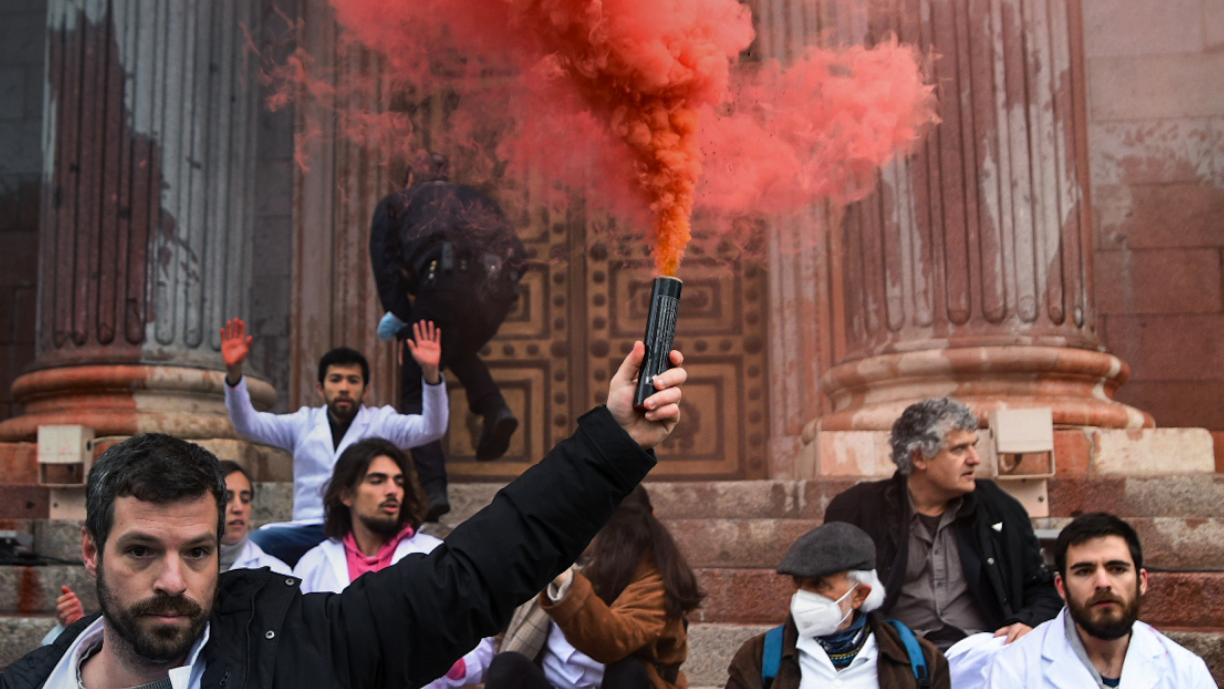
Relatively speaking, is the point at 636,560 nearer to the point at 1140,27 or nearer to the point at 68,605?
the point at 68,605

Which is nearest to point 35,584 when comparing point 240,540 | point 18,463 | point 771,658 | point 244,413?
point 244,413

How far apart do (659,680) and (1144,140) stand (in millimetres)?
7430

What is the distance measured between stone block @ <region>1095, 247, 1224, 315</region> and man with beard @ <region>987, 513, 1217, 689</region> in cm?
633

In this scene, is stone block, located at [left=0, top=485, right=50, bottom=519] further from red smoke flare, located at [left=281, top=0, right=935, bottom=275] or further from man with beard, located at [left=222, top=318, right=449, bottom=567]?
red smoke flare, located at [left=281, top=0, right=935, bottom=275]

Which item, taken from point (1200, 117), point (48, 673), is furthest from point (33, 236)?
point (48, 673)

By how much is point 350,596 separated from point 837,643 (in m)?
2.64

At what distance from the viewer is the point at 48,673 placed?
8.57ft

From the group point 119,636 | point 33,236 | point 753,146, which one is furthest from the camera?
point 33,236

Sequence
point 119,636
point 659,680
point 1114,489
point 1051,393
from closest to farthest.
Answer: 1. point 119,636
2. point 659,680
3. point 1114,489
4. point 1051,393

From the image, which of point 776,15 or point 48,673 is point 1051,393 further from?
point 48,673

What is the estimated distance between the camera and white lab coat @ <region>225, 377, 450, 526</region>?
7176 millimetres

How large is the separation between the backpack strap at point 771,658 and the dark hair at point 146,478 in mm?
2613

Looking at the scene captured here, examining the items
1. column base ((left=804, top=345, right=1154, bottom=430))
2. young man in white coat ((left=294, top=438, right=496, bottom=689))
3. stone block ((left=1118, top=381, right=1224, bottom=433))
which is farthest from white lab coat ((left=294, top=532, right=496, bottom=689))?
stone block ((left=1118, top=381, right=1224, bottom=433))

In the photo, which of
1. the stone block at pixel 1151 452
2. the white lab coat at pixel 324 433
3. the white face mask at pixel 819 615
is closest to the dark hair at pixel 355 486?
the white lab coat at pixel 324 433
